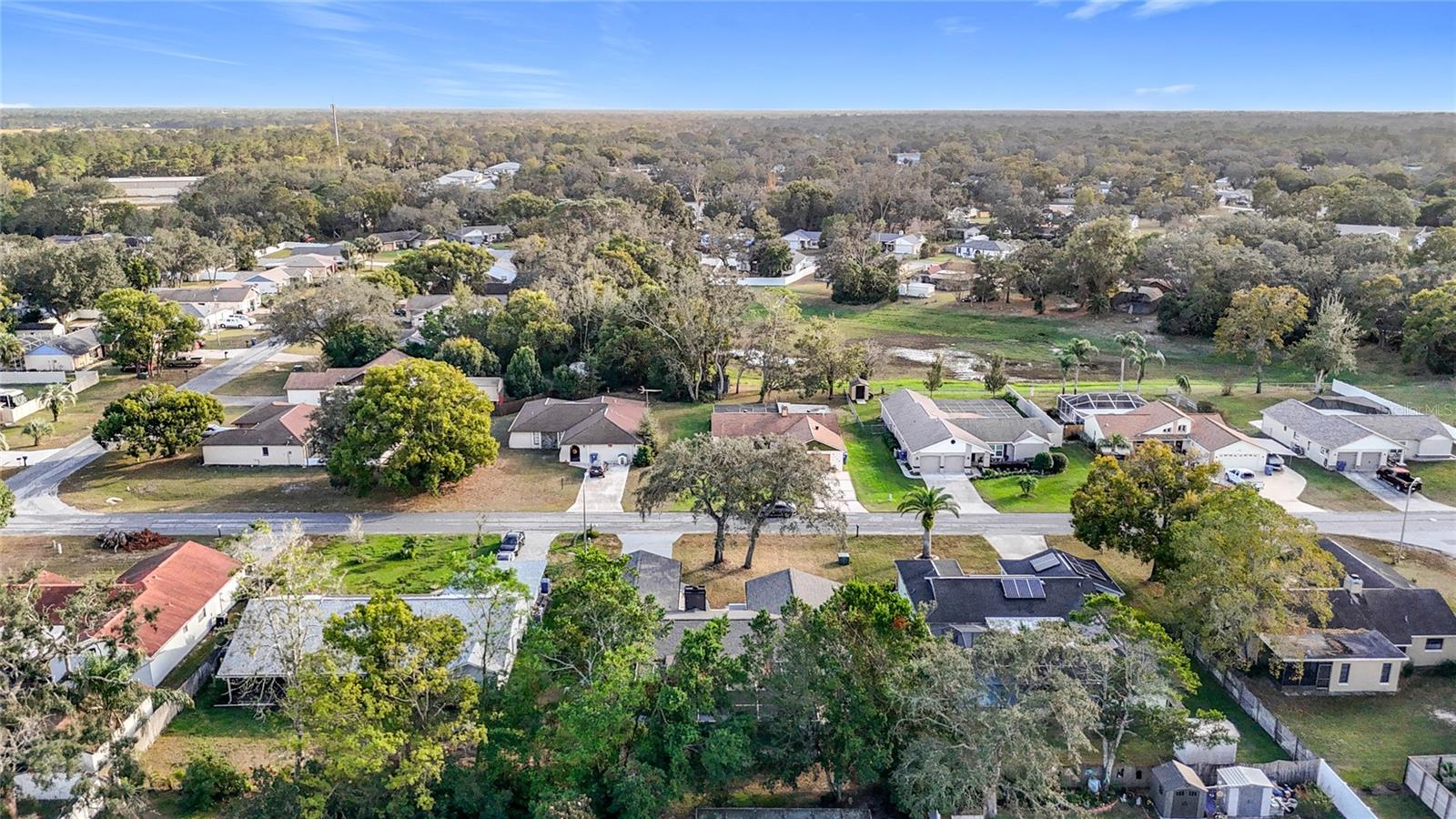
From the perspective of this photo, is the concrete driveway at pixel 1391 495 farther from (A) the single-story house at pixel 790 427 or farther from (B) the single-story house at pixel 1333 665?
(A) the single-story house at pixel 790 427

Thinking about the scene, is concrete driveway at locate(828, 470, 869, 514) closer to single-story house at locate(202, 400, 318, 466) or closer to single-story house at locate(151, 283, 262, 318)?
single-story house at locate(202, 400, 318, 466)

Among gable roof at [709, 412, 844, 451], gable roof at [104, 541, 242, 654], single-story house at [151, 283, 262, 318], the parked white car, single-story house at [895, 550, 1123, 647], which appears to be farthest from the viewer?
single-story house at [151, 283, 262, 318]

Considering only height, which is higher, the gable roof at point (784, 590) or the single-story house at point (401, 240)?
the single-story house at point (401, 240)

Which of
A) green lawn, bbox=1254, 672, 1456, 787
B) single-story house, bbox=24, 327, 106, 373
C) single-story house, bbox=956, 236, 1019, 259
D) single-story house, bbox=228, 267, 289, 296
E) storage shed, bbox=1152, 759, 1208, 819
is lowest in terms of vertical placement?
green lawn, bbox=1254, 672, 1456, 787

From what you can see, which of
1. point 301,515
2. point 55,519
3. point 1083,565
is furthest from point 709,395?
point 55,519

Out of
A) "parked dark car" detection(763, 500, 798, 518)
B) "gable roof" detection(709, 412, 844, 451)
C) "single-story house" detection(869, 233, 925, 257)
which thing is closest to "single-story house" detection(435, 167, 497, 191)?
"single-story house" detection(869, 233, 925, 257)

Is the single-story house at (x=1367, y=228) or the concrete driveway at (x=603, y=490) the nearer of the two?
the concrete driveway at (x=603, y=490)

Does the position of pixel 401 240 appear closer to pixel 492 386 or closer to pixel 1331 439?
pixel 492 386

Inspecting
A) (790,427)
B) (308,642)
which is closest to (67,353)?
(308,642)

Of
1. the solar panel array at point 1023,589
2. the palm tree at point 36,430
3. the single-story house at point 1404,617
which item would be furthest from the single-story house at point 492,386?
the single-story house at point 1404,617
